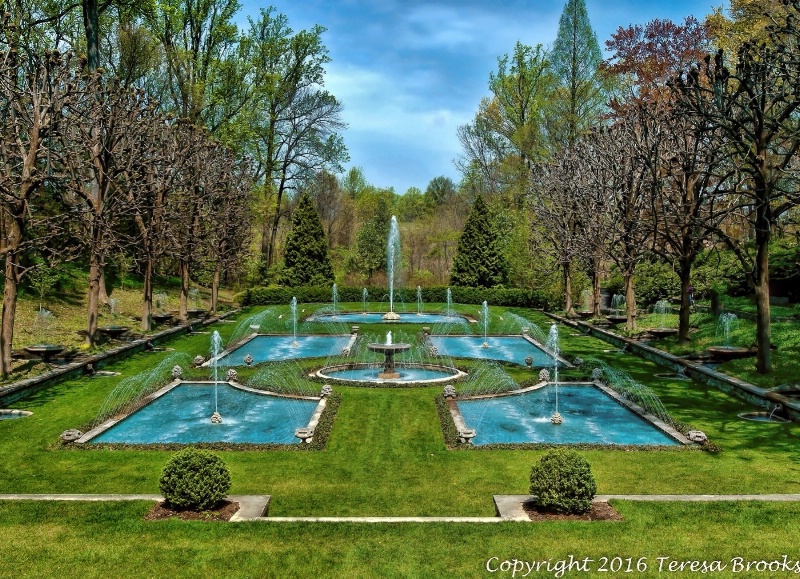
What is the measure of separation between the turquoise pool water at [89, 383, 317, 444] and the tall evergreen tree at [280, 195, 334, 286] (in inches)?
1126

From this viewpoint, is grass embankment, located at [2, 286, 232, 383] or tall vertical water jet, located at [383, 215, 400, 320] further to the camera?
tall vertical water jet, located at [383, 215, 400, 320]

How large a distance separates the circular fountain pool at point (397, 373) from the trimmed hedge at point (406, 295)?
2180 cm

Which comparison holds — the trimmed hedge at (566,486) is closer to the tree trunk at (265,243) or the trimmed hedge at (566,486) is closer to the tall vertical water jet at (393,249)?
the tall vertical water jet at (393,249)

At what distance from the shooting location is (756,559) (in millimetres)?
7699

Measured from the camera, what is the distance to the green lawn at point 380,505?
7.80m

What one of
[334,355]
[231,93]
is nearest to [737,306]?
[334,355]

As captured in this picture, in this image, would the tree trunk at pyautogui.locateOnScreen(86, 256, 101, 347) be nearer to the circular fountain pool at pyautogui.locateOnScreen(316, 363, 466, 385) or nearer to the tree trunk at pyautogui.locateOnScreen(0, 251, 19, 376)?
the tree trunk at pyautogui.locateOnScreen(0, 251, 19, 376)

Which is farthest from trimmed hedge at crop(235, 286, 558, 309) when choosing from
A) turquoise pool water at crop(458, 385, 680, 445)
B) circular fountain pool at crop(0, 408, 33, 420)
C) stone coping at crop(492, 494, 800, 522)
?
stone coping at crop(492, 494, 800, 522)

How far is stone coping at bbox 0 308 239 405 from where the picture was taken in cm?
1650

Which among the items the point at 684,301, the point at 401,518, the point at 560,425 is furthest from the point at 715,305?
the point at 401,518

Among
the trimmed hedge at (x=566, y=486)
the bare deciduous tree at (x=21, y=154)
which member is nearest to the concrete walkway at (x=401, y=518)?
the trimmed hedge at (x=566, y=486)

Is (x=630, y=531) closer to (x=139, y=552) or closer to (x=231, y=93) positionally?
(x=139, y=552)

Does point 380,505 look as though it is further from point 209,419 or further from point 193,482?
point 209,419

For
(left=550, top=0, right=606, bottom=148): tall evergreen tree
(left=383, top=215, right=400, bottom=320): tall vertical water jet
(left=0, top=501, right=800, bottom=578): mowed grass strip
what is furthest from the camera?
(left=383, top=215, right=400, bottom=320): tall vertical water jet
